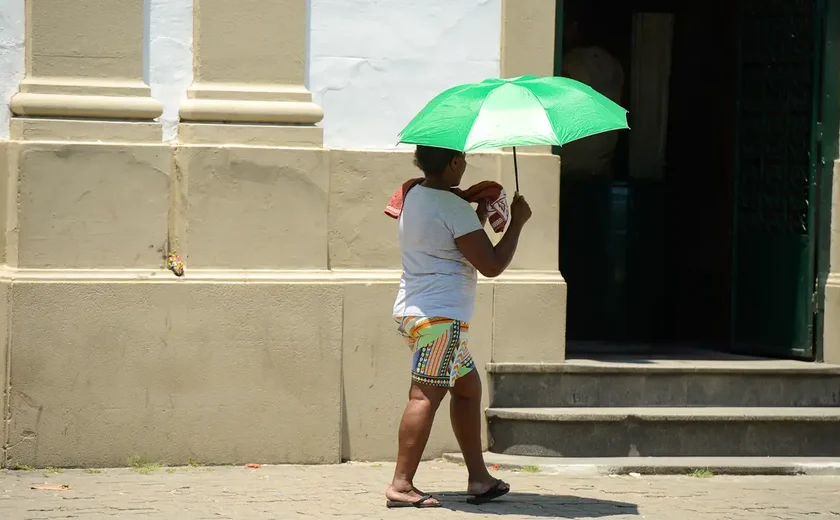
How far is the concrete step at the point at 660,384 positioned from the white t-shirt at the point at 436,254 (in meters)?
1.59

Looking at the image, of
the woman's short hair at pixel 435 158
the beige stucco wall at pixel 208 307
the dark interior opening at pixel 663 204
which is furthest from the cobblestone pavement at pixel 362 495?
the dark interior opening at pixel 663 204

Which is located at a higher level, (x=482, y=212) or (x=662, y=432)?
(x=482, y=212)

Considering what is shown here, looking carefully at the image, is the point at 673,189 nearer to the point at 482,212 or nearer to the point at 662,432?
the point at 662,432

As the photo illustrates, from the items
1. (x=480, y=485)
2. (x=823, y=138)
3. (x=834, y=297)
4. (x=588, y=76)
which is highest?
(x=588, y=76)

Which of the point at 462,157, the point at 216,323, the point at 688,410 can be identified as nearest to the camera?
the point at 462,157

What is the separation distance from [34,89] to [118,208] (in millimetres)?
757

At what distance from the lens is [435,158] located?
18.6 ft

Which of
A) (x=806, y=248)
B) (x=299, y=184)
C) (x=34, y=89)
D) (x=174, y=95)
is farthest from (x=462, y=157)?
(x=806, y=248)

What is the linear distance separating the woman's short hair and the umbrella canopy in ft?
0.57

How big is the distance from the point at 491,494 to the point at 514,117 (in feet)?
5.98

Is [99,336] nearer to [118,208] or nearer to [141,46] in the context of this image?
[118,208]

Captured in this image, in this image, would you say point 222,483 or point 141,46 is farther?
point 141,46

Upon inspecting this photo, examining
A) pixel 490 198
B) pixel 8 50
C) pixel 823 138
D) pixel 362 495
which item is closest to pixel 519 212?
pixel 490 198

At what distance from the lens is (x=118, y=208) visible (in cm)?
673
